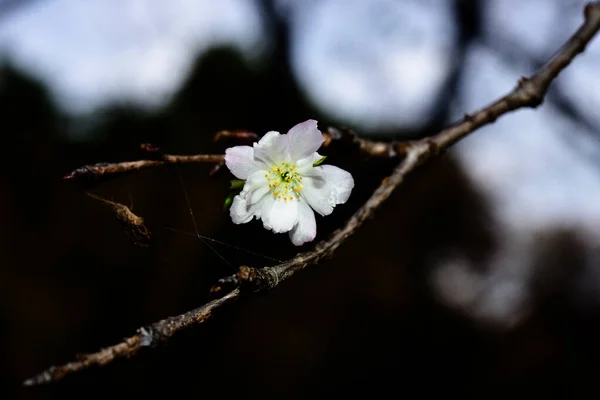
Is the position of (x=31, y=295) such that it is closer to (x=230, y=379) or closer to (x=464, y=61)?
(x=230, y=379)

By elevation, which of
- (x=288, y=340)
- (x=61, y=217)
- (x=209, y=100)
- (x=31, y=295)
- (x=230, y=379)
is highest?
(x=209, y=100)

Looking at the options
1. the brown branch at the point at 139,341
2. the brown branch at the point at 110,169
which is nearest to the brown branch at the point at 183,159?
the brown branch at the point at 110,169

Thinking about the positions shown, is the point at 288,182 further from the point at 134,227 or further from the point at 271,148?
the point at 134,227

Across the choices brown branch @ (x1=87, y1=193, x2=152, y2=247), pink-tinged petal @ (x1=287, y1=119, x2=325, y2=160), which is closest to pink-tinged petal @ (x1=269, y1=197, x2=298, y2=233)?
pink-tinged petal @ (x1=287, y1=119, x2=325, y2=160)

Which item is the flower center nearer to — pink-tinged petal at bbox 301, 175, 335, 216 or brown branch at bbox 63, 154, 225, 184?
pink-tinged petal at bbox 301, 175, 335, 216

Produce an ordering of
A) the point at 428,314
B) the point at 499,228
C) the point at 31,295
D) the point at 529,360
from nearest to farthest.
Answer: the point at 31,295, the point at 428,314, the point at 529,360, the point at 499,228

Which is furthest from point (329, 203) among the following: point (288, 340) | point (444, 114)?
point (288, 340)
